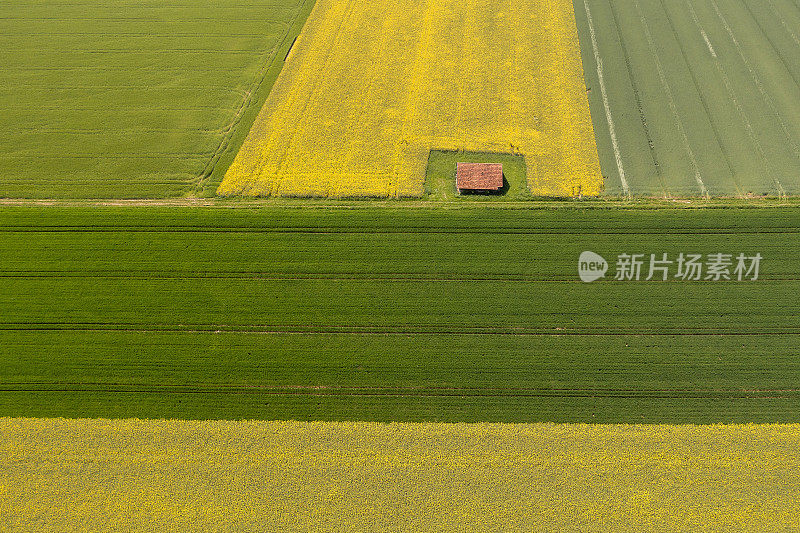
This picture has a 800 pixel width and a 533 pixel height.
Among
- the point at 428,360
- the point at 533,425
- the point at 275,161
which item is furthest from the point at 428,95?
the point at 533,425

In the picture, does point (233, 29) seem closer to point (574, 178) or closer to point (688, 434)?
point (574, 178)

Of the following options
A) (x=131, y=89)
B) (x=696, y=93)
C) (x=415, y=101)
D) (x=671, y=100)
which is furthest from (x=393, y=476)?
(x=131, y=89)

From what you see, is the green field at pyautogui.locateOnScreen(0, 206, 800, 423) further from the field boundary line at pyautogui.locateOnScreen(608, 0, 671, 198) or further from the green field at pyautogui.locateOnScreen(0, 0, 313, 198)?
the green field at pyautogui.locateOnScreen(0, 0, 313, 198)

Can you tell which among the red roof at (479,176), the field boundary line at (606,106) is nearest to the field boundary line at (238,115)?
the red roof at (479,176)

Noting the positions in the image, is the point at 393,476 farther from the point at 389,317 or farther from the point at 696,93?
the point at 696,93

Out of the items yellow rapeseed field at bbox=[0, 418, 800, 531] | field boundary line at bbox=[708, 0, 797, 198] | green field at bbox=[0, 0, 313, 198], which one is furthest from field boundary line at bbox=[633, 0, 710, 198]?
green field at bbox=[0, 0, 313, 198]
